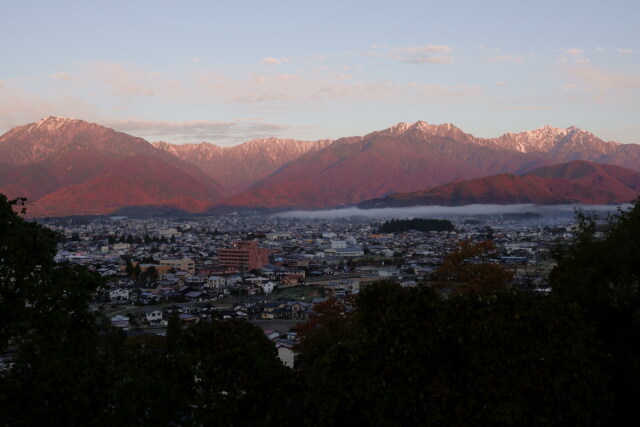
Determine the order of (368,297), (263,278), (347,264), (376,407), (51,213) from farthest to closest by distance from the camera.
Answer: (51,213) < (347,264) < (263,278) < (368,297) < (376,407)

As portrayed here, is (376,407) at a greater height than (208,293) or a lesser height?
greater

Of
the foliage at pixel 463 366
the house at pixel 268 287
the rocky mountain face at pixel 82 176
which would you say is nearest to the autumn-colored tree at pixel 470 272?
the foliage at pixel 463 366

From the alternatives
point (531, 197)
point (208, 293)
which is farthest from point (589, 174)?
point (208, 293)

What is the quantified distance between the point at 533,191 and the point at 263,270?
89.1 metres

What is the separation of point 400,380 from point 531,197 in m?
116

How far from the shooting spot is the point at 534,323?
21.3 ft

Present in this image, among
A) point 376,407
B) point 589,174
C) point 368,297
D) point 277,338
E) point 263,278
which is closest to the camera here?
point 376,407

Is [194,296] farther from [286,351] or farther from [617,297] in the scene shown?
[617,297]

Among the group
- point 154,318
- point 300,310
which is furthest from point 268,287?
point 154,318

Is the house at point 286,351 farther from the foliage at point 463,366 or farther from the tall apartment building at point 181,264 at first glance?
the tall apartment building at point 181,264

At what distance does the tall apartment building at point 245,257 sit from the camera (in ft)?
148

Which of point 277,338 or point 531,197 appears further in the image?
point 531,197

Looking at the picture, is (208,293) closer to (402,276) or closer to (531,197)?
(402,276)

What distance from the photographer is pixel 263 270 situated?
42.0 meters
